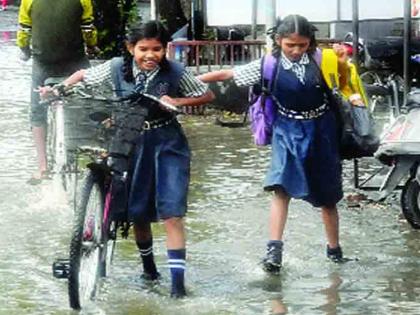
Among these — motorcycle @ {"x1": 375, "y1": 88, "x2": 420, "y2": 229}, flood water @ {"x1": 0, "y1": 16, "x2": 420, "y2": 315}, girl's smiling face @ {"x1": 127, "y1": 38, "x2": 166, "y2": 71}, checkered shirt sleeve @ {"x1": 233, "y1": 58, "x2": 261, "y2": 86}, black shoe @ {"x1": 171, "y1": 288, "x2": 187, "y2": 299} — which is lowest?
flood water @ {"x1": 0, "y1": 16, "x2": 420, "y2": 315}

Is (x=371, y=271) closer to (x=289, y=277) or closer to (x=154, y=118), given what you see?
(x=289, y=277)

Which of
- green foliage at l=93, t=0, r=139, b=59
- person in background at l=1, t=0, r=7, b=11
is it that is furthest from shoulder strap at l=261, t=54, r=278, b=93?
person in background at l=1, t=0, r=7, b=11

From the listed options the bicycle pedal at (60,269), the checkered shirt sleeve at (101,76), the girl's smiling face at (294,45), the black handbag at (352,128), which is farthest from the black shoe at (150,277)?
the girl's smiling face at (294,45)

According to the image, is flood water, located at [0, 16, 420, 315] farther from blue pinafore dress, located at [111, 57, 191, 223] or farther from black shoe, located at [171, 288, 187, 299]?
blue pinafore dress, located at [111, 57, 191, 223]

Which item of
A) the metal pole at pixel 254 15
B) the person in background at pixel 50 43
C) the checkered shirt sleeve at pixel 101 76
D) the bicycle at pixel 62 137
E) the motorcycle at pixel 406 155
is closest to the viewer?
the bicycle at pixel 62 137

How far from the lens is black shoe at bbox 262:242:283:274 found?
7.91 metres

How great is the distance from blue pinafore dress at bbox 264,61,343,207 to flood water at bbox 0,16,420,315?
500 millimetres

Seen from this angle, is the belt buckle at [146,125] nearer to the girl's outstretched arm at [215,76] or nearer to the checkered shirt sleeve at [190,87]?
the checkered shirt sleeve at [190,87]

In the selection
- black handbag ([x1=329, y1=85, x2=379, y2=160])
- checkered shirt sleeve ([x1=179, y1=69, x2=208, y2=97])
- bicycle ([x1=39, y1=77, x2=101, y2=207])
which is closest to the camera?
bicycle ([x1=39, y1=77, x2=101, y2=207])

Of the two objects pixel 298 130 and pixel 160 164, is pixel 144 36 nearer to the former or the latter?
pixel 160 164

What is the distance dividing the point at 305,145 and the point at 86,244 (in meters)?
1.61

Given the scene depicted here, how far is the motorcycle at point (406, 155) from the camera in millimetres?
9038

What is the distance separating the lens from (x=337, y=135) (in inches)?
317

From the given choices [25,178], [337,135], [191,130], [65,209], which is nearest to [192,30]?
[191,130]
